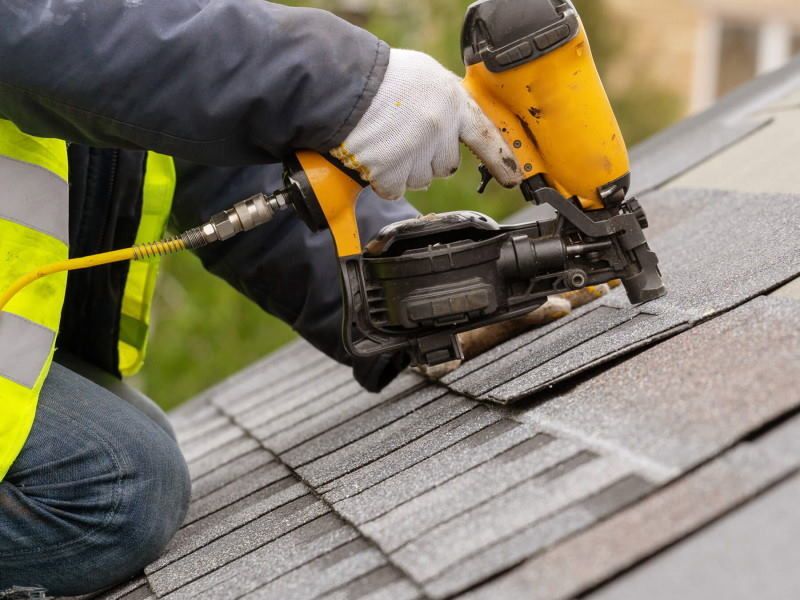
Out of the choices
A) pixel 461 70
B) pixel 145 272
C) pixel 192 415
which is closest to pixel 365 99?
pixel 145 272

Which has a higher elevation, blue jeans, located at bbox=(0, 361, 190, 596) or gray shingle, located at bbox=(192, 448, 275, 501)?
blue jeans, located at bbox=(0, 361, 190, 596)

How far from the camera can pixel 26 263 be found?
183 cm

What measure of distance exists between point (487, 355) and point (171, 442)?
0.73m

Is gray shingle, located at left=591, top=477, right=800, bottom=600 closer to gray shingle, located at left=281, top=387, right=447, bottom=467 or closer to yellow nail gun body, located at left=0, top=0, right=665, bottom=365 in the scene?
yellow nail gun body, located at left=0, top=0, right=665, bottom=365

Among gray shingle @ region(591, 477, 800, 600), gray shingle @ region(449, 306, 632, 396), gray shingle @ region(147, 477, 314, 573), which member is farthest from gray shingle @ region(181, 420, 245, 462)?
gray shingle @ region(591, 477, 800, 600)

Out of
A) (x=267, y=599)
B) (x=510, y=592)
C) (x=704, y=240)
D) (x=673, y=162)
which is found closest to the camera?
(x=510, y=592)

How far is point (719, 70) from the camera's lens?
13.0 m

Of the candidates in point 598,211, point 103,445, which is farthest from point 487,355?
point 103,445

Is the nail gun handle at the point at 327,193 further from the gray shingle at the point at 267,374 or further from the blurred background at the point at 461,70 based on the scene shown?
the blurred background at the point at 461,70

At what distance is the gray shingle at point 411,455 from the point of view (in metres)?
1.70

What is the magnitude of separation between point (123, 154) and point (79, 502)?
79 centimetres

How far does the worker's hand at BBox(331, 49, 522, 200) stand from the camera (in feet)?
5.58

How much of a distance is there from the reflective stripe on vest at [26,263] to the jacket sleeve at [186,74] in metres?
0.14

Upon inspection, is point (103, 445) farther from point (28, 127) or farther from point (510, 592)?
point (510, 592)
